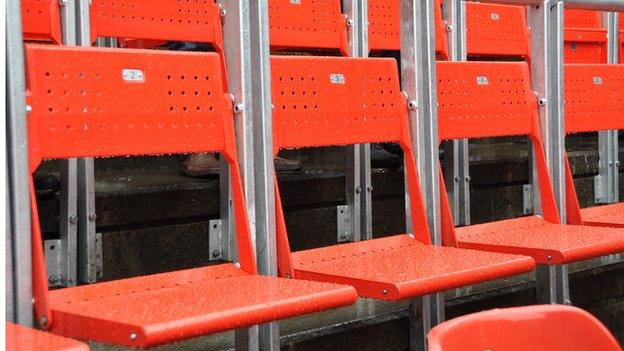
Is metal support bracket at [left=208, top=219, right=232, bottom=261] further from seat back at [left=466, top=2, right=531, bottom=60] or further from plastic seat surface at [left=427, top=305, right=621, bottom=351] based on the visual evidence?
seat back at [left=466, top=2, right=531, bottom=60]

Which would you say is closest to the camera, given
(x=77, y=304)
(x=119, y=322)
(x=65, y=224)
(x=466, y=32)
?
(x=119, y=322)

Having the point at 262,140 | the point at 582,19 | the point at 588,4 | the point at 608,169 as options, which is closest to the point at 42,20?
the point at 262,140

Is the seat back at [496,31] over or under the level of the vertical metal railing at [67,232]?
over

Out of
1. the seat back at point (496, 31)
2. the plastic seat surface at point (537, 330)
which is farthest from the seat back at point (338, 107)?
the seat back at point (496, 31)

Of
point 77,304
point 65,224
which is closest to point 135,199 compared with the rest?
point 65,224

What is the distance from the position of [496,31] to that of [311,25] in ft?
3.34

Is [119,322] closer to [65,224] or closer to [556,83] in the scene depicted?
[65,224]

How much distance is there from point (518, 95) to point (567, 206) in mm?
353

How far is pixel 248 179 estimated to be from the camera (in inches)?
83.4

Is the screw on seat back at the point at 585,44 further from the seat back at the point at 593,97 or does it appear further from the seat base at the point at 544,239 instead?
the seat base at the point at 544,239

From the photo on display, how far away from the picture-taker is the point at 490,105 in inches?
108

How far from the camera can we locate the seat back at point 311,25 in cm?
322

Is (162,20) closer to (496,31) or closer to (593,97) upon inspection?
(593,97)

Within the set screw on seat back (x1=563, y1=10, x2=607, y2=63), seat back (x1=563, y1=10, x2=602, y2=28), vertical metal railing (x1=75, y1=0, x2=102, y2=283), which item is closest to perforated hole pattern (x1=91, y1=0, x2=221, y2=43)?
vertical metal railing (x1=75, y1=0, x2=102, y2=283)
